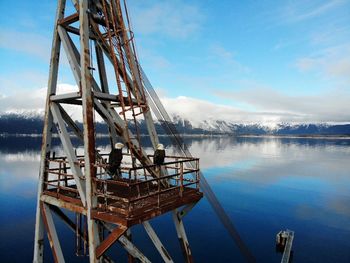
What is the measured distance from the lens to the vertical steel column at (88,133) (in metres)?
8.09

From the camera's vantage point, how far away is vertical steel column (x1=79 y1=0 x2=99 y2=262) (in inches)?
319

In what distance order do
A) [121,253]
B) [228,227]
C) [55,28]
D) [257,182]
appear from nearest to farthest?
[55,28], [121,253], [228,227], [257,182]

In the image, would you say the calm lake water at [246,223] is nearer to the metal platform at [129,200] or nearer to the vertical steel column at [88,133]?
the metal platform at [129,200]

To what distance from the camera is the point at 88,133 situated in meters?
8.38

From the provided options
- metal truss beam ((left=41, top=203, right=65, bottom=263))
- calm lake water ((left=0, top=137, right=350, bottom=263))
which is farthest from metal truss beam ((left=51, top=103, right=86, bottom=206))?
calm lake water ((left=0, top=137, right=350, bottom=263))

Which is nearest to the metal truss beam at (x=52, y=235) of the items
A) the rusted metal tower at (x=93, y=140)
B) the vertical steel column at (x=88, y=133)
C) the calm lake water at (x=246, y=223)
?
the rusted metal tower at (x=93, y=140)

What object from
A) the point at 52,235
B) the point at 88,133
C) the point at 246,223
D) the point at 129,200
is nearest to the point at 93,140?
the point at 88,133

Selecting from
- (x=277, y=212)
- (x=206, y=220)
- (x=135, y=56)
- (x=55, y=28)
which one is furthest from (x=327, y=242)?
(x=55, y=28)

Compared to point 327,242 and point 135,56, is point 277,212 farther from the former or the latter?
point 135,56

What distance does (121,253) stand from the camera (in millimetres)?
18859

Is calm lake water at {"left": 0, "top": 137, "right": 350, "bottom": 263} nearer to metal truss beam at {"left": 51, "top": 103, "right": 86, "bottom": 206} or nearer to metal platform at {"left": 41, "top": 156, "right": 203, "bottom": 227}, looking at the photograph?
metal platform at {"left": 41, "top": 156, "right": 203, "bottom": 227}

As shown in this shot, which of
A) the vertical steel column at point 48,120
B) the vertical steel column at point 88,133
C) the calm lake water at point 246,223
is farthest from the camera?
the calm lake water at point 246,223

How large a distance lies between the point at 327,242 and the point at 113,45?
23.9 metres

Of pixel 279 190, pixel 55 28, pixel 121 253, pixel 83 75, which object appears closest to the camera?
pixel 83 75
